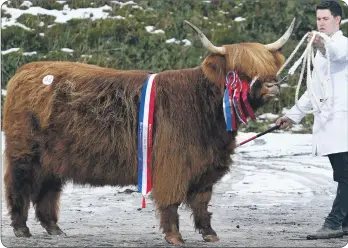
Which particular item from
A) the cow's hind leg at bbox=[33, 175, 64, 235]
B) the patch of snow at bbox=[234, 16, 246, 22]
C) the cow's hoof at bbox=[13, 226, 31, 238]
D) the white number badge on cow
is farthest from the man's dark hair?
the patch of snow at bbox=[234, 16, 246, 22]

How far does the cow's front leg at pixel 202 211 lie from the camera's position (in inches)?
244

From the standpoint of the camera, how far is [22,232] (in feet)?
21.2

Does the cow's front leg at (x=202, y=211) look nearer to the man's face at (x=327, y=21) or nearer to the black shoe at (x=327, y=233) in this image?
the black shoe at (x=327, y=233)

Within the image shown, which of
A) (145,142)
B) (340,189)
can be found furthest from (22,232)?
(340,189)

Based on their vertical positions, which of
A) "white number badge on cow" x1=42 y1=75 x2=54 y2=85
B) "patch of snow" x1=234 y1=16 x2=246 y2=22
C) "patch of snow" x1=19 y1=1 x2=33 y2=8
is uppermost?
"patch of snow" x1=19 y1=1 x2=33 y2=8

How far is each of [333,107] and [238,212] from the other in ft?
5.75

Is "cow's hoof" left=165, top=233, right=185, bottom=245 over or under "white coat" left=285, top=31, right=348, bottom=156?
under

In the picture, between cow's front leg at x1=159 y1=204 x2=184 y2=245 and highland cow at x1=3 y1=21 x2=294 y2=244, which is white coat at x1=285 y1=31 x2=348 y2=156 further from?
cow's front leg at x1=159 y1=204 x2=184 y2=245

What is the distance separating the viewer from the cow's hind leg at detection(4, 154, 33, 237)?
6.47 meters

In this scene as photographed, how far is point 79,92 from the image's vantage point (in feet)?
20.6

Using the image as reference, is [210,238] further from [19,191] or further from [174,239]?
[19,191]

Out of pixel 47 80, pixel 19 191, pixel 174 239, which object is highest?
pixel 47 80

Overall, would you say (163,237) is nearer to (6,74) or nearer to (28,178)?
(28,178)

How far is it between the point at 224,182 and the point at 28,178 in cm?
333
